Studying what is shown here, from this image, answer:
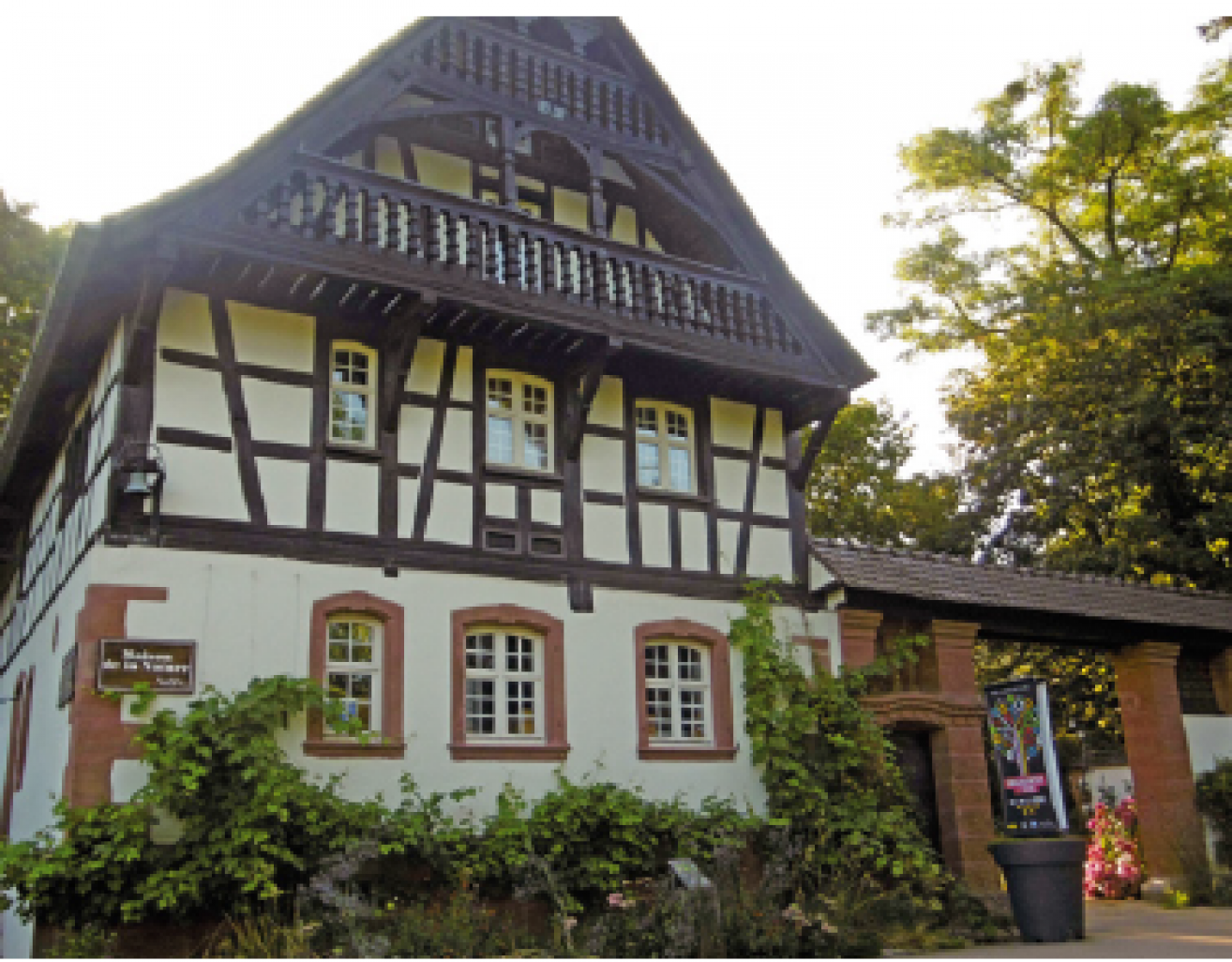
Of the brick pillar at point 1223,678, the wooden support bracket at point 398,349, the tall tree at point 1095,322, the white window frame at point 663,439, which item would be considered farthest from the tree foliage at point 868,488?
the wooden support bracket at point 398,349

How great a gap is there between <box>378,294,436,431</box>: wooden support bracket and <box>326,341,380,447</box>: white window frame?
15 cm

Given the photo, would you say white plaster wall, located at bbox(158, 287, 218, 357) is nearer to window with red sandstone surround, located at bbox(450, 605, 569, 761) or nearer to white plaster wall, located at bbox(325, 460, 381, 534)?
white plaster wall, located at bbox(325, 460, 381, 534)

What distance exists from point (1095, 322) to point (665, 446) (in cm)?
1261

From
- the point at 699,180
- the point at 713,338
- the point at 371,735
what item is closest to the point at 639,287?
the point at 713,338

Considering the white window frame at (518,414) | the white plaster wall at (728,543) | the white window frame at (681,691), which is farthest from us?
the white plaster wall at (728,543)

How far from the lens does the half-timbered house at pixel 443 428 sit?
11.3 metres

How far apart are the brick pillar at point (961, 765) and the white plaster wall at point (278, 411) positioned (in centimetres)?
843

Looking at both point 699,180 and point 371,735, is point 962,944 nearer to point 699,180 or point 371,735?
point 371,735

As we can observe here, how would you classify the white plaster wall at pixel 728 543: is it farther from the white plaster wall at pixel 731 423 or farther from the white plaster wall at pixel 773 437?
the white plaster wall at pixel 773 437

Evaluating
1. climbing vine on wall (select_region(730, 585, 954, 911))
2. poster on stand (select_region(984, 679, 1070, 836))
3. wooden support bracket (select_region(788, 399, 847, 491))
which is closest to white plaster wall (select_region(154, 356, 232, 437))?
climbing vine on wall (select_region(730, 585, 954, 911))

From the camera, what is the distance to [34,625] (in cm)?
1481

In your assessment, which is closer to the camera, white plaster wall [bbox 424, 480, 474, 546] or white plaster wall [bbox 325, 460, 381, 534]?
white plaster wall [bbox 325, 460, 381, 534]

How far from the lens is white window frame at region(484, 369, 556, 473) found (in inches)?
531

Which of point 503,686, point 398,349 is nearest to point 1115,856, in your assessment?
point 503,686
